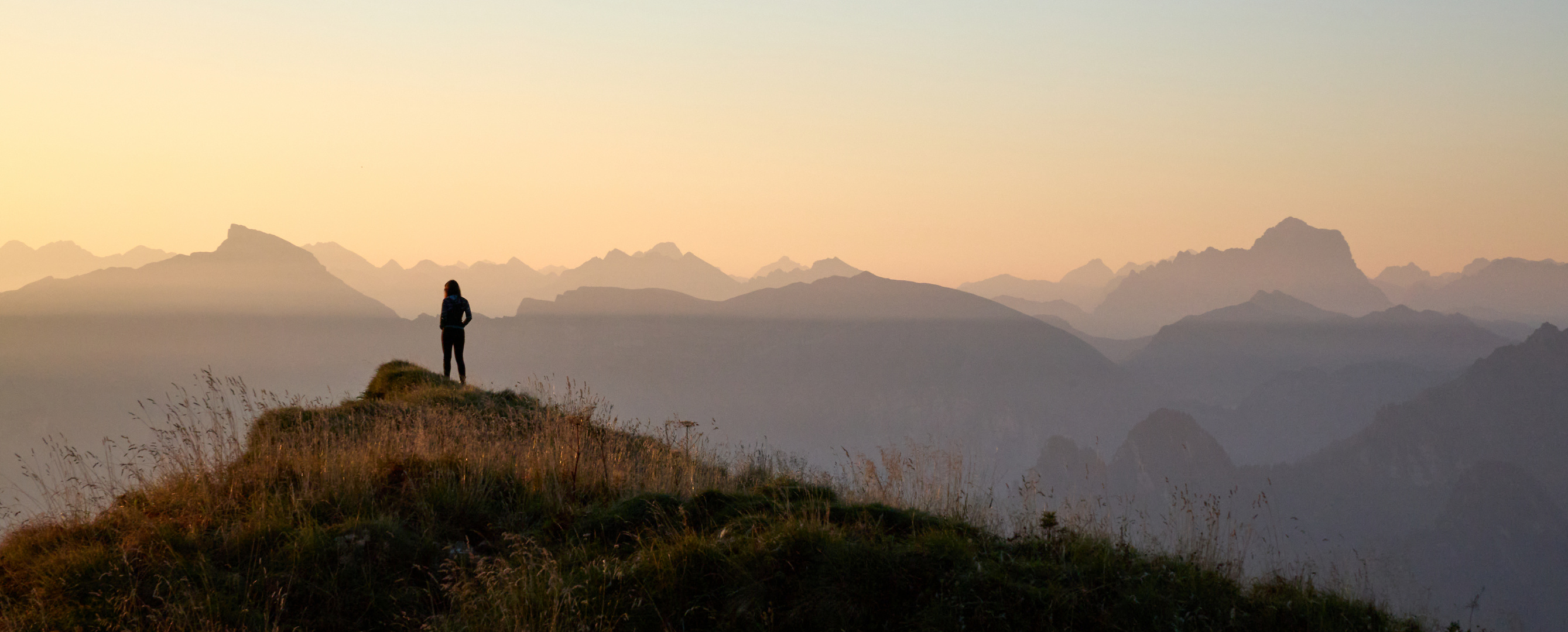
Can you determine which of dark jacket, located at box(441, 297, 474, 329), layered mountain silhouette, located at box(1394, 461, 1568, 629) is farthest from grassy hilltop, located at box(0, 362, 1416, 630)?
layered mountain silhouette, located at box(1394, 461, 1568, 629)

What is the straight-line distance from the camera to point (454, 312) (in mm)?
20266

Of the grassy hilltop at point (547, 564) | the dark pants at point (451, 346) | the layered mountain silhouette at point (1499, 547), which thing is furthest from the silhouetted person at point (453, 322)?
the layered mountain silhouette at point (1499, 547)

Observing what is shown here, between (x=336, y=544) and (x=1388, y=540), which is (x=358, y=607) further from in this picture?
(x=1388, y=540)

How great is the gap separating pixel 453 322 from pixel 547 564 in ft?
52.0

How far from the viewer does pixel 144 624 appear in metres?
5.79

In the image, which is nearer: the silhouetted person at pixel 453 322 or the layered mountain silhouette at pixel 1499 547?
the silhouetted person at pixel 453 322

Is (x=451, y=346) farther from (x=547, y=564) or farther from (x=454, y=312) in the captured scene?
(x=547, y=564)

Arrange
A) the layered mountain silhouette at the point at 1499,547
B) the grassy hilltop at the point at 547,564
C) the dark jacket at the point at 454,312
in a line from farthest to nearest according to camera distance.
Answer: the layered mountain silhouette at the point at 1499,547
the dark jacket at the point at 454,312
the grassy hilltop at the point at 547,564

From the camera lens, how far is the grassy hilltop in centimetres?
578

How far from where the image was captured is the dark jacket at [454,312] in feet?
66.3

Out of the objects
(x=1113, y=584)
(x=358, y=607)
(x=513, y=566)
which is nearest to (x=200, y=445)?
(x=358, y=607)

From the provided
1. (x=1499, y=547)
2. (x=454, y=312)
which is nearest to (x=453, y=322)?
(x=454, y=312)

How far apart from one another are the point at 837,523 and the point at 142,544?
19.4 ft

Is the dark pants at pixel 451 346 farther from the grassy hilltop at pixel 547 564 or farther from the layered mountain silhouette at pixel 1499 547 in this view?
the layered mountain silhouette at pixel 1499 547
